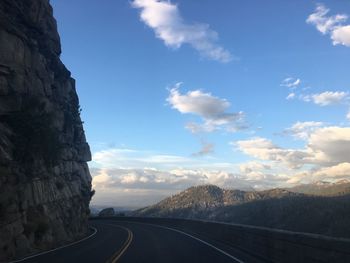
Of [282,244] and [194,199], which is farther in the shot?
[194,199]

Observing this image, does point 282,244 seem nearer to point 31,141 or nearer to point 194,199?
point 31,141

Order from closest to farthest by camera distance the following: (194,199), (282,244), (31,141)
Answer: (282,244) < (31,141) < (194,199)

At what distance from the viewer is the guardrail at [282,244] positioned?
12555mm

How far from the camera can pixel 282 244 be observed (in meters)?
17.2

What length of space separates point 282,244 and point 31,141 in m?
23.7

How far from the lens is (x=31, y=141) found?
119ft

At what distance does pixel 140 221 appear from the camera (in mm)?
80062

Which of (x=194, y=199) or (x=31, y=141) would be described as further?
(x=194, y=199)

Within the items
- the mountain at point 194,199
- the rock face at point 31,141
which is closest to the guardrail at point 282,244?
the rock face at point 31,141

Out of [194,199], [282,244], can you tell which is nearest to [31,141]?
[282,244]

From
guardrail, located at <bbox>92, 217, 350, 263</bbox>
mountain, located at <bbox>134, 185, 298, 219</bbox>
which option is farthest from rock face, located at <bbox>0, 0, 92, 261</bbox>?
mountain, located at <bbox>134, 185, 298, 219</bbox>

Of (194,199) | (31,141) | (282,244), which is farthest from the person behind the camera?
(194,199)

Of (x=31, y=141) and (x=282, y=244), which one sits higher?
(x=31, y=141)

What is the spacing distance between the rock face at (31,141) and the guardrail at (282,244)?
450 inches
